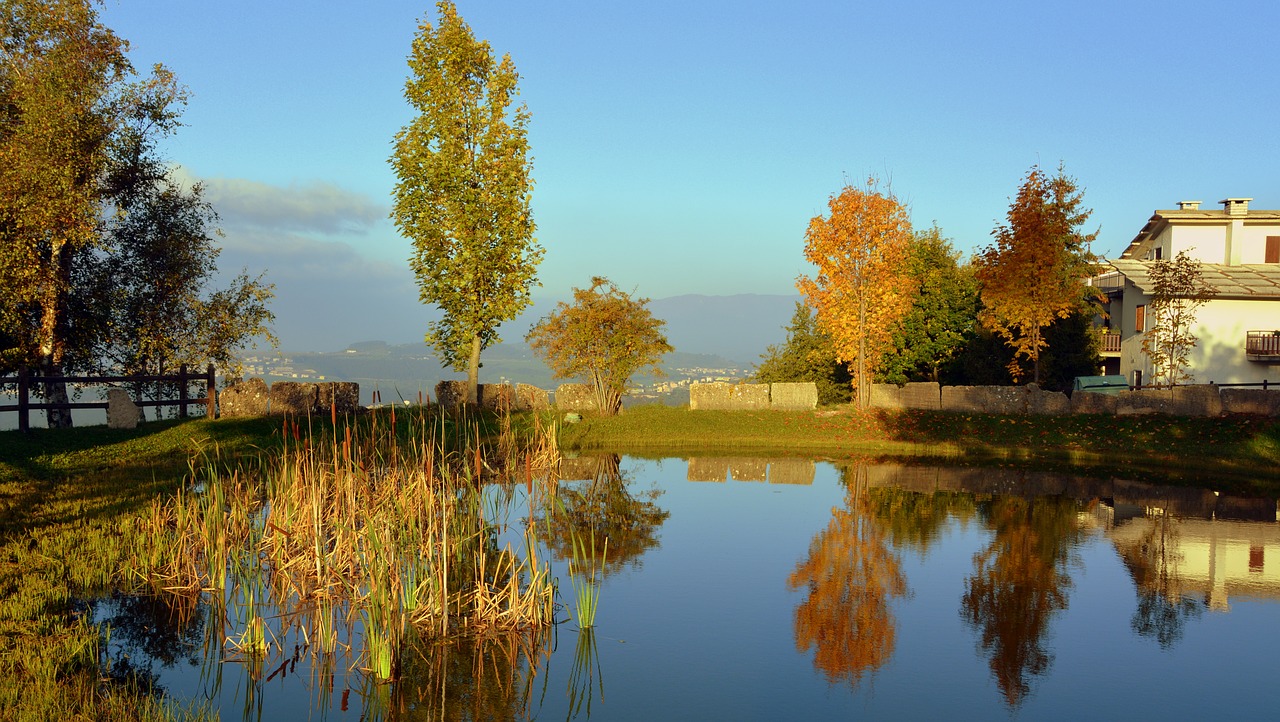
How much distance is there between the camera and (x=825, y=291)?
4009 centimetres

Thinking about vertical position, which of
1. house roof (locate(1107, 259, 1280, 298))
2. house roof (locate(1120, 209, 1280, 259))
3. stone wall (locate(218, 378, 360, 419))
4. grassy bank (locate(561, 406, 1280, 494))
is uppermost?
house roof (locate(1120, 209, 1280, 259))

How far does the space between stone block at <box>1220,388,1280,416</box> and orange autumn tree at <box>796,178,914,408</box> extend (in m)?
12.4

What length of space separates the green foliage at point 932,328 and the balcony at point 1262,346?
13126 mm

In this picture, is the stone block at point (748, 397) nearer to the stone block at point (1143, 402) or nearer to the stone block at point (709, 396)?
the stone block at point (709, 396)

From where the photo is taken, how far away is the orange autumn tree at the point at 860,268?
38938mm

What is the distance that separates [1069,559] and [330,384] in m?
26.6

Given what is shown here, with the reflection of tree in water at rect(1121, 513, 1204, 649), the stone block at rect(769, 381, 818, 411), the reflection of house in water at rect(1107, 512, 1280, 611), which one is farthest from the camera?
the stone block at rect(769, 381, 818, 411)

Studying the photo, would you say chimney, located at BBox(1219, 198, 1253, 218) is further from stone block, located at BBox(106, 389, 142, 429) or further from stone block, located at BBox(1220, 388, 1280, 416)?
stone block, located at BBox(106, 389, 142, 429)

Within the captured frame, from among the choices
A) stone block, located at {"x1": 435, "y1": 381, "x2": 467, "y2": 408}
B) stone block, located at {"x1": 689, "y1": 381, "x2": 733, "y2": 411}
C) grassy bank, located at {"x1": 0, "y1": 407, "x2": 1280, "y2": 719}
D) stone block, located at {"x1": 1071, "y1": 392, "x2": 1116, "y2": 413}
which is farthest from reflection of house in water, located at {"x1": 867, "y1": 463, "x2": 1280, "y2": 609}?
stone block, located at {"x1": 435, "y1": 381, "x2": 467, "y2": 408}

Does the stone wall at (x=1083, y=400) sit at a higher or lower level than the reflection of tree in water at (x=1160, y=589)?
higher

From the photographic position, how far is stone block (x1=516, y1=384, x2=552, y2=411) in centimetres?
3888

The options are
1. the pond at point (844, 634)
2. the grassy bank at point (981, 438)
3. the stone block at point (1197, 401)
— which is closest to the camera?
the pond at point (844, 634)

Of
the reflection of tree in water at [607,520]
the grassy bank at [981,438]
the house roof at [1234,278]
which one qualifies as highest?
the house roof at [1234,278]

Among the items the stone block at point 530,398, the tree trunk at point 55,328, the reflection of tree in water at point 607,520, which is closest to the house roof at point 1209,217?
the stone block at point 530,398
